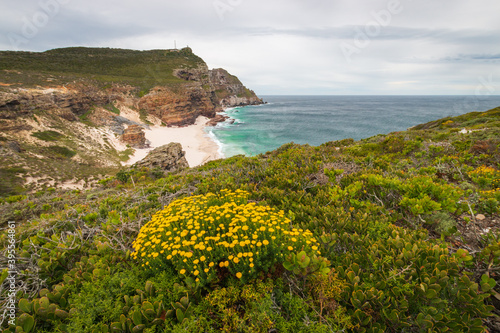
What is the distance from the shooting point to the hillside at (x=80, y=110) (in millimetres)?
24109

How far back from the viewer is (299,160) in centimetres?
743

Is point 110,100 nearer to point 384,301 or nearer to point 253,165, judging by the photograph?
point 253,165

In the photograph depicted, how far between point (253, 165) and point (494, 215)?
609 cm

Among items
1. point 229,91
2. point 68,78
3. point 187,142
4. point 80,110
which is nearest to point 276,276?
point 187,142

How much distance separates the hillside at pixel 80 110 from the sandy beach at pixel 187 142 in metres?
2.47

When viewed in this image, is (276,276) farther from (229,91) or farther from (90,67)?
(229,91)

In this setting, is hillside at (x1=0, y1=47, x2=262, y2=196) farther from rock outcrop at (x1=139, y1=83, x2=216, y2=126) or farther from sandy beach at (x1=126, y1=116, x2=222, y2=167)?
sandy beach at (x1=126, y1=116, x2=222, y2=167)

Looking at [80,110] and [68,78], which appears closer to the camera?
[80,110]

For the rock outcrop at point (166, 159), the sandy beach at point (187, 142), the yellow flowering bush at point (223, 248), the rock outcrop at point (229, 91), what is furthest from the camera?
the rock outcrop at point (229, 91)

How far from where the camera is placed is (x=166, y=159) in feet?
70.4

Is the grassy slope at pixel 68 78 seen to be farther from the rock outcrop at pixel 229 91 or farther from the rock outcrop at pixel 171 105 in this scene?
the rock outcrop at pixel 229 91

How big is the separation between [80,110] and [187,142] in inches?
Answer: 908

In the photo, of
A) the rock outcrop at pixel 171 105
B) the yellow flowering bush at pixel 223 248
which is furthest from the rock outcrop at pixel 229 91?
the yellow flowering bush at pixel 223 248

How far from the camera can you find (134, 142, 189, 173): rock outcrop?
65.3 ft
